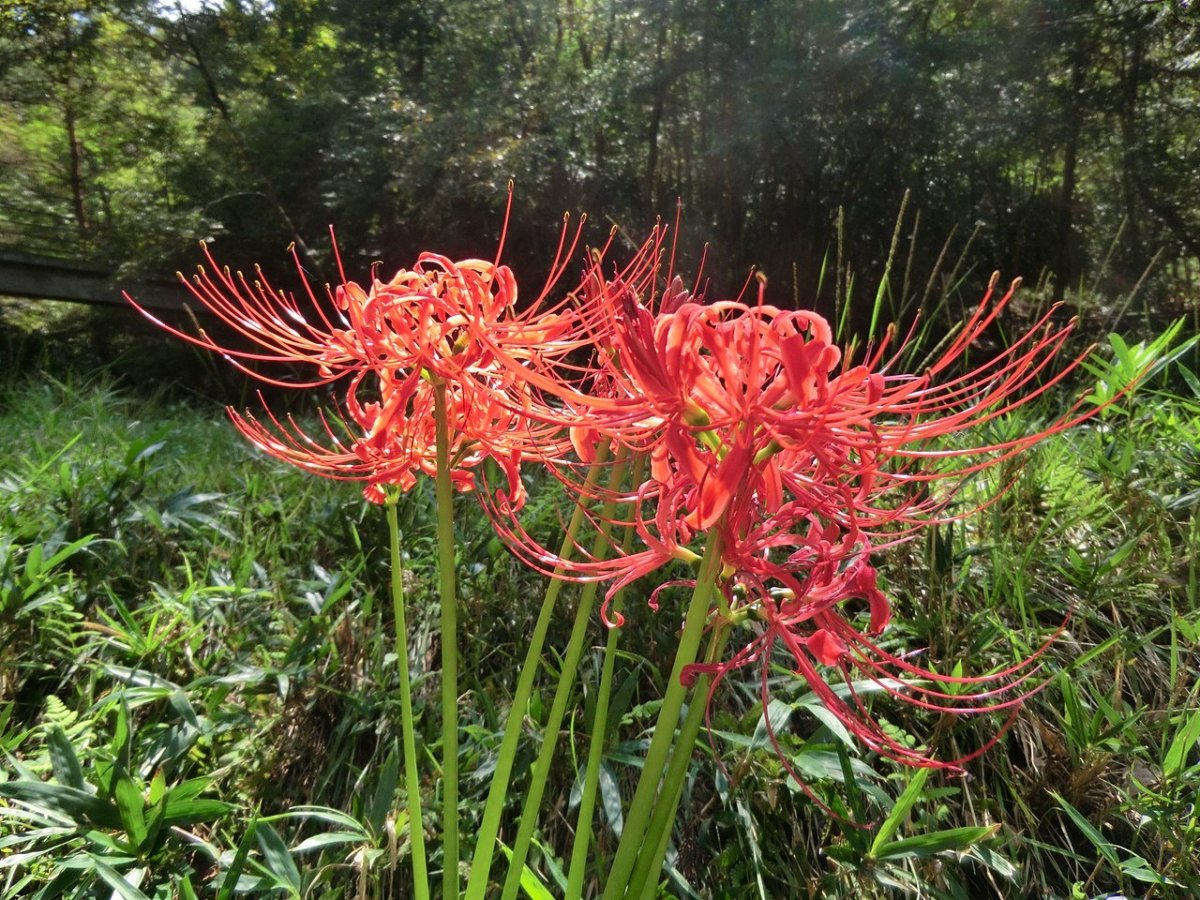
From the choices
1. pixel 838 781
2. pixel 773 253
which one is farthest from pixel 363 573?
pixel 773 253

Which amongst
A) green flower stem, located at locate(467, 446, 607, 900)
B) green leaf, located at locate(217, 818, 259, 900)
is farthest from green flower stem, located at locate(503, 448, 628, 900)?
green leaf, located at locate(217, 818, 259, 900)

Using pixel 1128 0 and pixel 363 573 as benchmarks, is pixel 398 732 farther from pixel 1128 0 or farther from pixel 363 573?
pixel 1128 0

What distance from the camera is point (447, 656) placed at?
2.56 ft

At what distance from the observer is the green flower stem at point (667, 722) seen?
2.05 ft

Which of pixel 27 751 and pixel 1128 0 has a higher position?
pixel 1128 0

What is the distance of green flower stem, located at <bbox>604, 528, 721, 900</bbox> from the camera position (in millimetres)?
625

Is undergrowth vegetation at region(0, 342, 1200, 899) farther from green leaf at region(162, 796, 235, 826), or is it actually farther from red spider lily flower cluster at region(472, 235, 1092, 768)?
red spider lily flower cluster at region(472, 235, 1092, 768)

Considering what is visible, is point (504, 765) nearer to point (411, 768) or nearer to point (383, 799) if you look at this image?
point (411, 768)

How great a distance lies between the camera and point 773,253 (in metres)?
4.79

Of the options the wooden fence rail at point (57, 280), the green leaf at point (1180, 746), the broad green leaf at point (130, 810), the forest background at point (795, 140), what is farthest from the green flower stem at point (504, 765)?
the wooden fence rail at point (57, 280)

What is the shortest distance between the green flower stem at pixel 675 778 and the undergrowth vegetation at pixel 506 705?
1.00 feet

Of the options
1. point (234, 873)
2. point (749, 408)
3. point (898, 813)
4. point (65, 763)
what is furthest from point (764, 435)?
point (65, 763)

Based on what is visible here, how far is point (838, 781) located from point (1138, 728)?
0.57 meters

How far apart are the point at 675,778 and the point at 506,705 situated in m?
0.97
